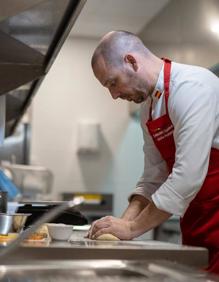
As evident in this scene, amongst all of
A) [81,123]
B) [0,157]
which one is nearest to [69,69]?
[81,123]

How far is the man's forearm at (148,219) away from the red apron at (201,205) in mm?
122

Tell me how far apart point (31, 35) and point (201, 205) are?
2.49ft

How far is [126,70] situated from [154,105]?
15 cm

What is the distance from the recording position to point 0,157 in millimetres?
4645

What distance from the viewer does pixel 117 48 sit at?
5.34ft

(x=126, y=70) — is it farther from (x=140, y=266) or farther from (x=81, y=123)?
(x=81, y=123)

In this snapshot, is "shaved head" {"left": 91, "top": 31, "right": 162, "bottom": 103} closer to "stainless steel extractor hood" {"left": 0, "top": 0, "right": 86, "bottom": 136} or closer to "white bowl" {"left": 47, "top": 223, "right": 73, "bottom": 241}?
"stainless steel extractor hood" {"left": 0, "top": 0, "right": 86, "bottom": 136}

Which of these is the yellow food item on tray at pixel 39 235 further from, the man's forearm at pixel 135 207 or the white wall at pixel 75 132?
the white wall at pixel 75 132

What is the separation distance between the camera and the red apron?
5.15 feet

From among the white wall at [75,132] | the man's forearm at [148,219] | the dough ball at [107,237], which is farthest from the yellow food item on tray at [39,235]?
the white wall at [75,132]

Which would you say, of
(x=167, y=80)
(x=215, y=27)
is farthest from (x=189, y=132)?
(x=215, y=27)

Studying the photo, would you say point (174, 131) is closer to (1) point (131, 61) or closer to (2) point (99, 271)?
(1) point (131, 61)

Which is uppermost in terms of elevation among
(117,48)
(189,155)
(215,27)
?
(215,27)

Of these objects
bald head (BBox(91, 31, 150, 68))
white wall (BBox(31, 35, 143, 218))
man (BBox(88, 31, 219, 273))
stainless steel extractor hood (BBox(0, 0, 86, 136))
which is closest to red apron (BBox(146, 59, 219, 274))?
man (BBox(88, 31, 219, 273))
